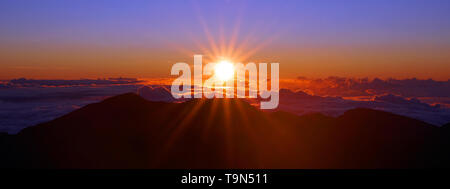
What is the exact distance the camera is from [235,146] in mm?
40969

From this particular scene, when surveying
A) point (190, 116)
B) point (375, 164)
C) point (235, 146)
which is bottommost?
point (375, 164)

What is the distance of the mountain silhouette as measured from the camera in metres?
38.9

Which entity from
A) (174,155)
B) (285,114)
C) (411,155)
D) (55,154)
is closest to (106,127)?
(55,154)

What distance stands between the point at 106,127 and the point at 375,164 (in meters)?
37.7

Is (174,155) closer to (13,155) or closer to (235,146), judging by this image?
(235,146)

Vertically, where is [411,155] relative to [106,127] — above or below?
below

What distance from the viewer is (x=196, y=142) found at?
133 ft

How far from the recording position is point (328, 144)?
4966cm

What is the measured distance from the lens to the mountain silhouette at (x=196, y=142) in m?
38.9
